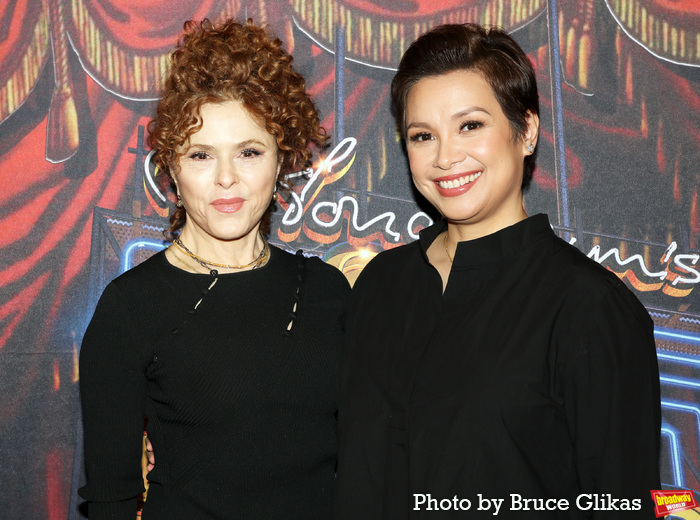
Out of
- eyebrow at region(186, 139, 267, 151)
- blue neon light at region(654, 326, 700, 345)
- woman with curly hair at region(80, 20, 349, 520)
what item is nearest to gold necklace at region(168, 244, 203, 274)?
woman with curly hair at region(80, 20, 349, 520)

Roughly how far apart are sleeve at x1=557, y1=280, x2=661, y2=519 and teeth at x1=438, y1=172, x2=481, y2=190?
0.46m

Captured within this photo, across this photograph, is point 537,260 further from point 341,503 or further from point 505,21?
point 505,21

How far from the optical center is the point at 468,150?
1821 mm

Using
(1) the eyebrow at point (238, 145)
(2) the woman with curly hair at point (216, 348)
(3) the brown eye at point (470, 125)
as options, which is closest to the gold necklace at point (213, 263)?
(2) the woman with curly hair at point (216, 348)

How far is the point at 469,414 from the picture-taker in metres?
1.67

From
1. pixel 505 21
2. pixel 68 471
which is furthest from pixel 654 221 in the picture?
pixel 68 471

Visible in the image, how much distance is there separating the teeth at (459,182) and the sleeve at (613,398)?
18.1 inches

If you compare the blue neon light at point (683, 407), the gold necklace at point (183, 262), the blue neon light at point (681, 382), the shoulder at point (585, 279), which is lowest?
the blue neon light at point (683, 407)

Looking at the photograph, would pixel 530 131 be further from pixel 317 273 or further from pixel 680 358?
pixel 680 358

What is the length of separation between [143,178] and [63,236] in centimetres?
38

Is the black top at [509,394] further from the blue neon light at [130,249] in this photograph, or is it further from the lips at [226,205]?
the blue neon light at [130,249]

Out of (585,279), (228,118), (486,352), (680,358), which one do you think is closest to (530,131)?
(585,279)

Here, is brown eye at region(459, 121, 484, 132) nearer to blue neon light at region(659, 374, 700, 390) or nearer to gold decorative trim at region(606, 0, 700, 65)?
gold decorative trim at region(606, 0, 700, 65)

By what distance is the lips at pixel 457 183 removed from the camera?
1.84m
